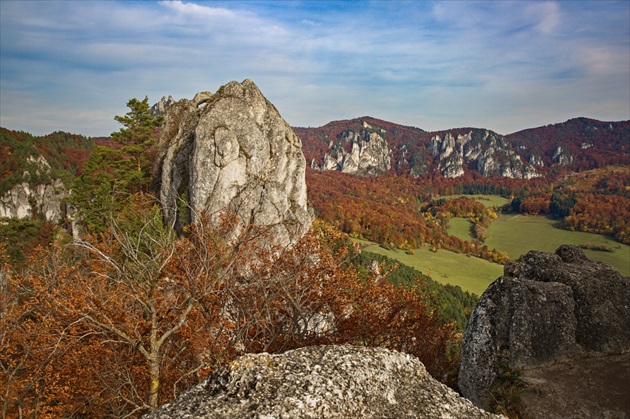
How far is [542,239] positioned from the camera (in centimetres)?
12312

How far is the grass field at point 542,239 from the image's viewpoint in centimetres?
9867

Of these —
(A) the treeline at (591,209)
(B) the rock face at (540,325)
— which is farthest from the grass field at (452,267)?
(B) the rock face at (540,325)

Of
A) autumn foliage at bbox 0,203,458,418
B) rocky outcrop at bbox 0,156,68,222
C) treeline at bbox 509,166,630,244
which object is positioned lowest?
treeline at bbox 509,166,630,244

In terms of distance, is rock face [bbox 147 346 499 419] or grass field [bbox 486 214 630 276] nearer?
rock face [bbox 147 346 499 419]

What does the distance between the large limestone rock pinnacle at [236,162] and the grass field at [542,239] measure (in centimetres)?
9117

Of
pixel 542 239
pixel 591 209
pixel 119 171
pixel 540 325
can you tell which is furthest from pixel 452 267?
pixel 591 209

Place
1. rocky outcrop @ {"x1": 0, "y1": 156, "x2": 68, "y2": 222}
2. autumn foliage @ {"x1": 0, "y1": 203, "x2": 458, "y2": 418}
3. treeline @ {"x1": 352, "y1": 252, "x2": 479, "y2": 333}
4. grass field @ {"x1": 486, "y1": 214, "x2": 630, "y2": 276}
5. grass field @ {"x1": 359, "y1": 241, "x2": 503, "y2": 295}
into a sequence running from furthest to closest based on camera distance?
grass field @ {"x1": 486, "y1": 214, "x2": 630, "y2": 276} < grass field @ {"x1": 359, "y1": 241, "x2": 503, "y2": 295} < rocky outcrop @ {"x1": 0, "y1": 156, "x2": 68, "y2": 222} < treeline @ {"x1": 352, "y1": 252, "x2": 479, "y2": 333} < autumn foliage @ {"x1": 0, "y1": 203, "x2": 458, "y2": 418}

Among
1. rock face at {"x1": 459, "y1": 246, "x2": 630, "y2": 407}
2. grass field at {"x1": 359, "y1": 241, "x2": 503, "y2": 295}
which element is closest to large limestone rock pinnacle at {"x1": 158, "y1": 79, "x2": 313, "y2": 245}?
rock face at {"x1": 459, "y1": 246, "x2": 630, "y2": 407}

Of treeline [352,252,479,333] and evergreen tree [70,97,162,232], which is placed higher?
evergreen tree [70,97,162,232]

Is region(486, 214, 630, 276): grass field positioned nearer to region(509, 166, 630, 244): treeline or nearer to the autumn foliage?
region(509, 166, 630, 244): treeline

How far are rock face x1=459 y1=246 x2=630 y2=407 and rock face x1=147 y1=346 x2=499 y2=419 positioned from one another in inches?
Result: 231

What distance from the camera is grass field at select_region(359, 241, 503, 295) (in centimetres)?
8225

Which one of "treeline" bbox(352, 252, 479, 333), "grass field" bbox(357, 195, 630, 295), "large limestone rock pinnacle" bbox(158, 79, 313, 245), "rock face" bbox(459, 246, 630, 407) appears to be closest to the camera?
"rock face" bbox(459, 246, 630, 407)

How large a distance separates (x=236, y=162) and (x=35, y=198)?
61.4 meters
